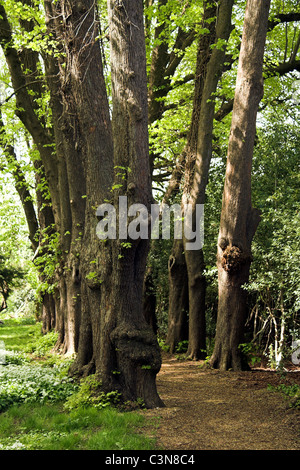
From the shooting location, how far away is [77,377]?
8469mm

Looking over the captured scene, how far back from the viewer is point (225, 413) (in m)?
7.30

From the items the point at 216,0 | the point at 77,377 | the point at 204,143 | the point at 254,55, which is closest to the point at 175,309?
the point at 204,143

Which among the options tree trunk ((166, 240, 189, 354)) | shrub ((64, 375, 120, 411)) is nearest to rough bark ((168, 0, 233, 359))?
tree trunk ((166, 240, 189, 354))

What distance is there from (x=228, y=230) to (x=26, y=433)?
546 cm

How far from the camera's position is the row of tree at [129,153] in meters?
Result: 7.43

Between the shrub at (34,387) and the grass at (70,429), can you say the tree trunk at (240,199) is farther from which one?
the grass at (70,429)

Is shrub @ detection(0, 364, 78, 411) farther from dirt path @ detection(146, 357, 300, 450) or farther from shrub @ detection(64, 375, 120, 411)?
dirt path @ detection(146, 357, 300, 450)

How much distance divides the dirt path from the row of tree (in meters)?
0.65

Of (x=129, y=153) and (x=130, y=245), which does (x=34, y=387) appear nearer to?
(x=130, y=245)

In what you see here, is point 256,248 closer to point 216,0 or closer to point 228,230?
point 228,230

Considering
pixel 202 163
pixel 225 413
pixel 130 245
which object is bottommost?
pixel 225 413

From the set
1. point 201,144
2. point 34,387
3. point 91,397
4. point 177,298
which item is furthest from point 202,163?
point 91,397

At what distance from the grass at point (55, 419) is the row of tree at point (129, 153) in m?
0.58

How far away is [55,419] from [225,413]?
238 centimetres
